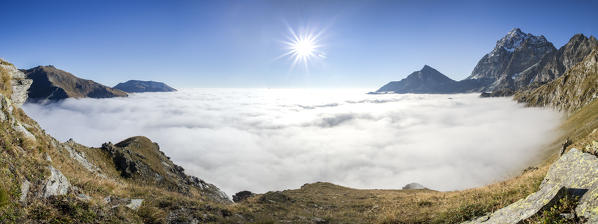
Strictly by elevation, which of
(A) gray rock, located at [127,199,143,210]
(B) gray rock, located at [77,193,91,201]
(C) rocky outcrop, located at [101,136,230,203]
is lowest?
(C) rocky outcrop, located at [101,136,230,203]

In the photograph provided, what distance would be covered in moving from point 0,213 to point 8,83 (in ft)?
50.1

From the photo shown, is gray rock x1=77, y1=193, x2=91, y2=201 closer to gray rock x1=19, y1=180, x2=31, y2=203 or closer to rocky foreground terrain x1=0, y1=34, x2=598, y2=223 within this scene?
rocky foreground terrain x1=0, y1=34, x2=598, y2=223

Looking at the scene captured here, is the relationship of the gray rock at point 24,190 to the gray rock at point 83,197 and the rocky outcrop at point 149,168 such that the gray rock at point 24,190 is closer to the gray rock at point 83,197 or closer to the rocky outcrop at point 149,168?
the gray rock at point 83,197

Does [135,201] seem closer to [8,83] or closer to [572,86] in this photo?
[8,83]

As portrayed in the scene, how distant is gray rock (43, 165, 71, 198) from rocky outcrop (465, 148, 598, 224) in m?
17.8

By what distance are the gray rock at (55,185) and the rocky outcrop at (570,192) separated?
17822 mm

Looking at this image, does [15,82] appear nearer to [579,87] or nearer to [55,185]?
[55,185]

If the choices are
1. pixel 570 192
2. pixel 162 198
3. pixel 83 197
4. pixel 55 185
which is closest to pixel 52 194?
pixel 55 185

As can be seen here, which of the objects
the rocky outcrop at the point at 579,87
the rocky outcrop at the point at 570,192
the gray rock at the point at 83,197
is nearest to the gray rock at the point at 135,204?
the gray rock at the point at 83,197

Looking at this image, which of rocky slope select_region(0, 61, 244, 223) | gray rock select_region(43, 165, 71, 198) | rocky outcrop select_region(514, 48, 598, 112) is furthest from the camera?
rocky outcrop select_region(514, 48, 598, 112)

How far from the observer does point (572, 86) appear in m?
116

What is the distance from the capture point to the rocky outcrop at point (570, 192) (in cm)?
625

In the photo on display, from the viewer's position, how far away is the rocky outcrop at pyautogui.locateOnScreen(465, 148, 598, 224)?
625 centimetres

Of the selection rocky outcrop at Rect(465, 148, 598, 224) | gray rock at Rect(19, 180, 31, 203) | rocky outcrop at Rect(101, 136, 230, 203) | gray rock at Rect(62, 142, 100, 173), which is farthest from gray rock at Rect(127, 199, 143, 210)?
rocky outcrop at Rect(101, 136, 230, 203)
